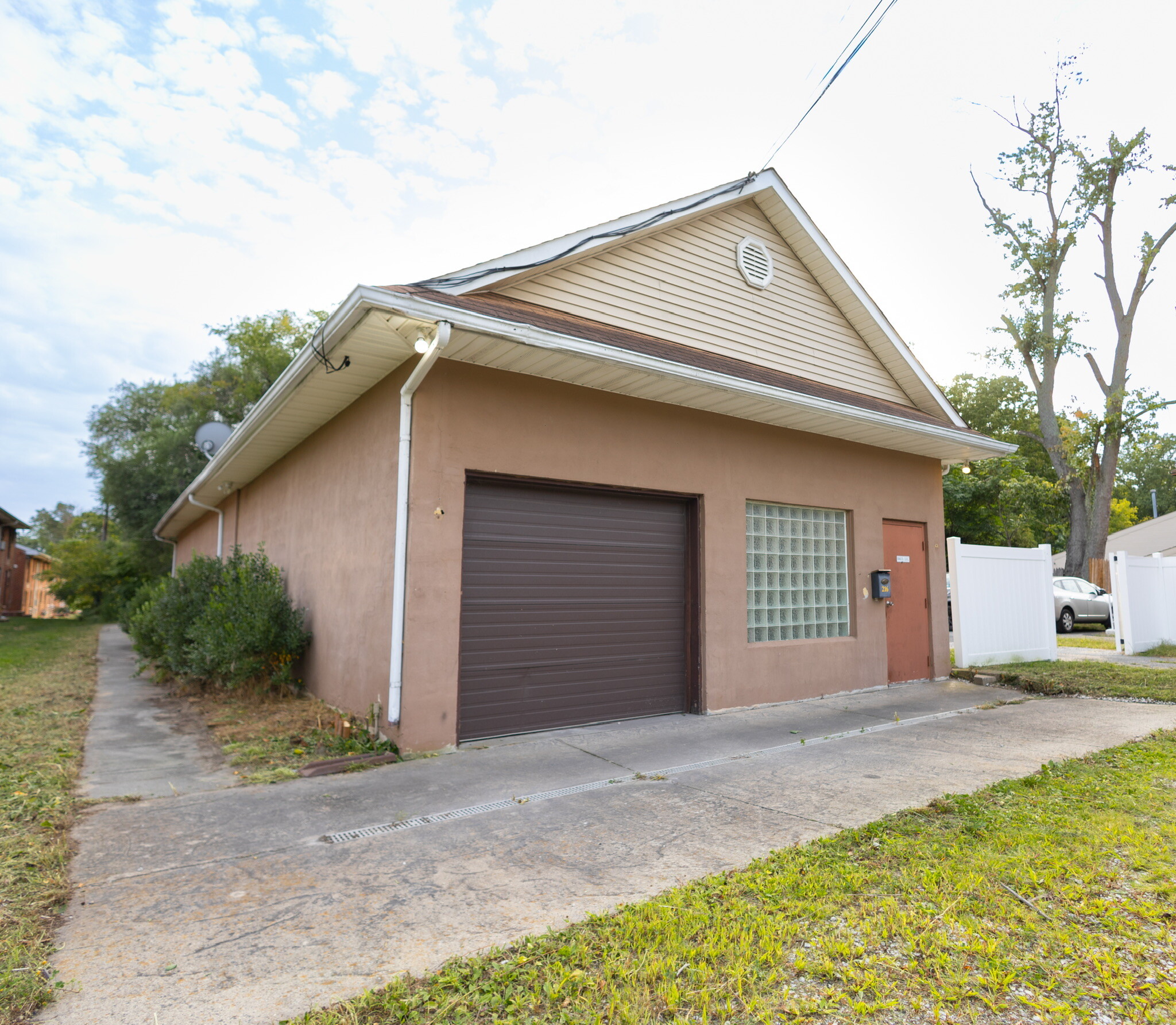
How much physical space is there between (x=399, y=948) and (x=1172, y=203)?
2485 centimetres

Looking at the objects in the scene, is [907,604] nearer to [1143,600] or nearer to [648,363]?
[648,363]

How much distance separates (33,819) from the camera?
3.71 meters

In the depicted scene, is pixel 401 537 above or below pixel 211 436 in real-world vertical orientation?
below

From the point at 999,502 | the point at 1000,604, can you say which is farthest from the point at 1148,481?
the point at 1000,604

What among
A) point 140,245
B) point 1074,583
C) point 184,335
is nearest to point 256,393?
point 184,335

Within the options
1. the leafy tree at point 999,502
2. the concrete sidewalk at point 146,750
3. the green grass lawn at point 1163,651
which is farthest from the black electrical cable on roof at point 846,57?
the leafy tree at point 999,502

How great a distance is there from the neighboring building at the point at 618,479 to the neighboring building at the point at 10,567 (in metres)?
26.6

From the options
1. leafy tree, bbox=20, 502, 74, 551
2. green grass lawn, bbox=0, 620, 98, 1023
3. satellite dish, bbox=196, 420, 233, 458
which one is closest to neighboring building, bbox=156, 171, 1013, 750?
green grass lawn, bbox=0, 620, 98, 1023

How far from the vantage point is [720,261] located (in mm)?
8117

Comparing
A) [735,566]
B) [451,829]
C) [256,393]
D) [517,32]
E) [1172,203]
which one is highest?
[1172,203]

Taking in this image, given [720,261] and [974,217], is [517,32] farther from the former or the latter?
[974,217]

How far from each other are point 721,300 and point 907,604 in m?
4.90

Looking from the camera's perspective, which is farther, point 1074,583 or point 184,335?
point 184,335

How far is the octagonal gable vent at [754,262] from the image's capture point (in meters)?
8.31
